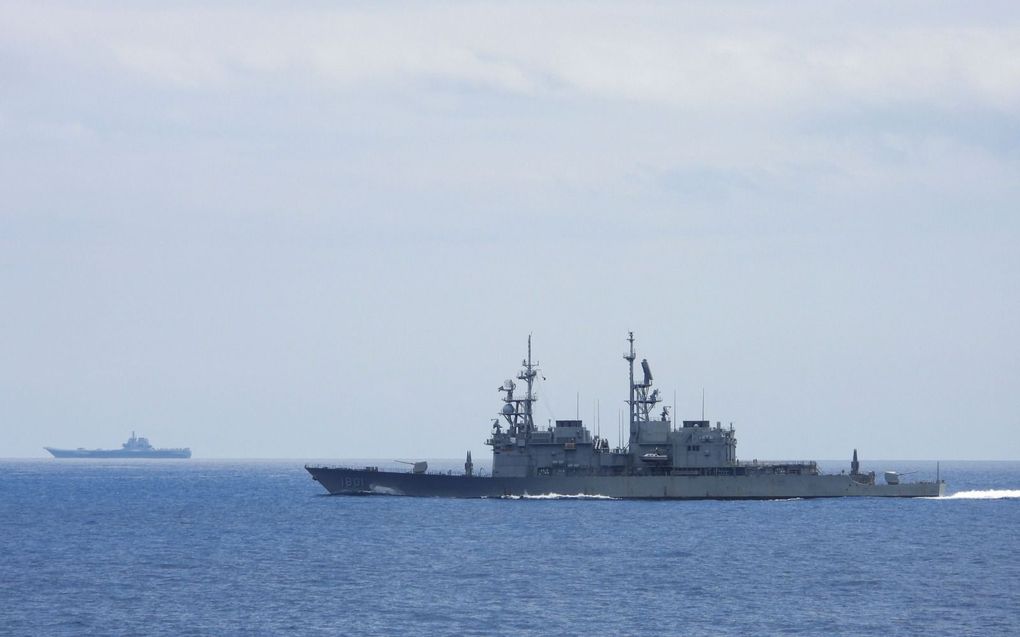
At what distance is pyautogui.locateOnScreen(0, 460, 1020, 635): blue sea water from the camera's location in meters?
49.8

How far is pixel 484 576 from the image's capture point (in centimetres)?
6197

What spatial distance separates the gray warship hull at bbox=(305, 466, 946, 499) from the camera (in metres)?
102

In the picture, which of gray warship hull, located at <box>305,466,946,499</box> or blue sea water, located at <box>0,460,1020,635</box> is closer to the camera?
blue sea water, located at <box>0,460,1020,635</box>

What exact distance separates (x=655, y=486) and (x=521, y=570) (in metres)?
40.0

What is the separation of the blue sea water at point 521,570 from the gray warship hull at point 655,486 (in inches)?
42.4

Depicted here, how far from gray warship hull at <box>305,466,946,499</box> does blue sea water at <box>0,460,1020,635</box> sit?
1.08 m

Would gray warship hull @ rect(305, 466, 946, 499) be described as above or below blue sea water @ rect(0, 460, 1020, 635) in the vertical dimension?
above

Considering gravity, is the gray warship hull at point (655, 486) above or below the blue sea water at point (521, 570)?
above

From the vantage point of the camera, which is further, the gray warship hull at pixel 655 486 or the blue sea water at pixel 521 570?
the gray warship hull at pixel 655 486

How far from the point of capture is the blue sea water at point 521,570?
4981 cm

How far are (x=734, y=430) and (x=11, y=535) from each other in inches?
1965

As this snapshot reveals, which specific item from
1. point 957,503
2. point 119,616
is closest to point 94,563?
point 119,616

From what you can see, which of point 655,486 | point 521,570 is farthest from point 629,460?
point 521,570

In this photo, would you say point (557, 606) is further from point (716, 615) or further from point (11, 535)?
point (11, 535)
